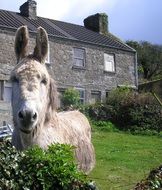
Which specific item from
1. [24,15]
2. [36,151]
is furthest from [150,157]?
[24,15]

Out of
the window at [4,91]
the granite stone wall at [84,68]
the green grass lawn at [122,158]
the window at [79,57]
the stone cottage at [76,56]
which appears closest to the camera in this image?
the green grass lawn at [122,158]

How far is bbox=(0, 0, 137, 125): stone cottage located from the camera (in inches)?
1266

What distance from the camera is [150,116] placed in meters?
27.8

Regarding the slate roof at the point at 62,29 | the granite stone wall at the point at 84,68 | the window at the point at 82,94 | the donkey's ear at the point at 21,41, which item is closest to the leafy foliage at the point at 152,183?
the donkey's ear at the point at 21,41

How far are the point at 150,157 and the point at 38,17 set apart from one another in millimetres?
23975

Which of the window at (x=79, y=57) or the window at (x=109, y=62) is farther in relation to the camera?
the window at (x=109, y=62)

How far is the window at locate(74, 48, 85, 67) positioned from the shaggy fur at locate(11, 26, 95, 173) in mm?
28482

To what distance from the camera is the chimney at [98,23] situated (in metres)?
42.3

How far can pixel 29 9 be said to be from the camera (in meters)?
A: 37.2

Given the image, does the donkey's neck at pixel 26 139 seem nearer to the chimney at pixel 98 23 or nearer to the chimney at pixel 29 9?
the chimney at pixel 29 9

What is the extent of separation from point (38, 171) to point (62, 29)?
33754 mm

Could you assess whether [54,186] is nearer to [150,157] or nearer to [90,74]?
[150,157]

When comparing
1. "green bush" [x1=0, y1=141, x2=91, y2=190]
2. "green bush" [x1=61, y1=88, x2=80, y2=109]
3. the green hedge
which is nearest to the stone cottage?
"green bush" [x1=61, y1=88, x2=80, y2=109]

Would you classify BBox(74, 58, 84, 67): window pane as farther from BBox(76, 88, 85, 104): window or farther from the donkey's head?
the donkey's head
